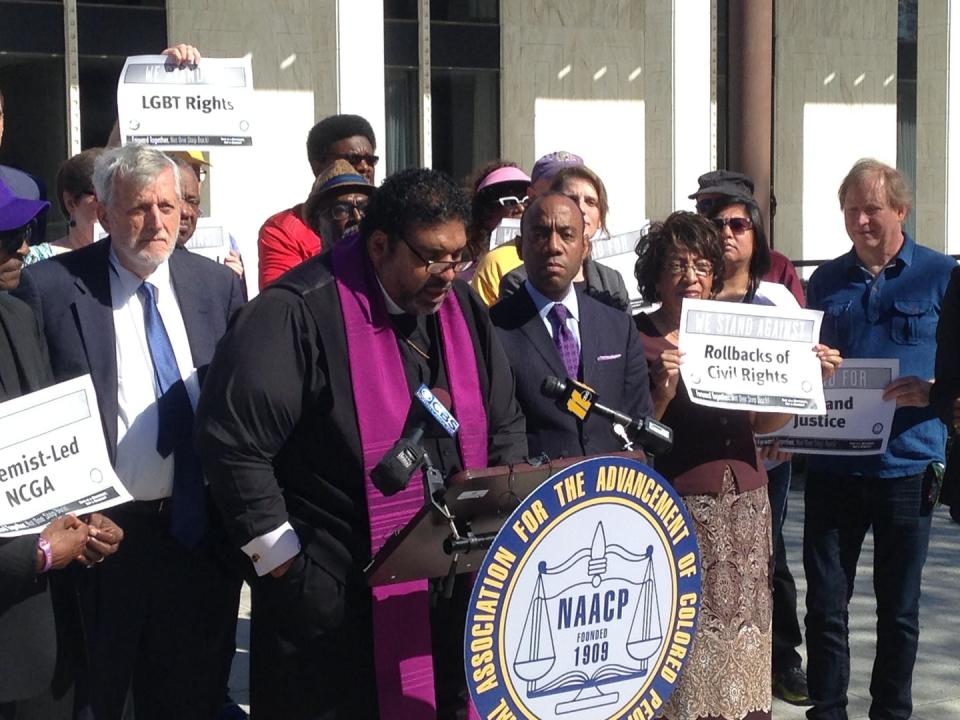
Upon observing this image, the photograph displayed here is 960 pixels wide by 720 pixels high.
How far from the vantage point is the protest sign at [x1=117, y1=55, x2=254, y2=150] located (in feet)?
23.2

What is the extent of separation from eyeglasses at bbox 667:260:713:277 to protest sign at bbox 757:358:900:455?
82 centimetres

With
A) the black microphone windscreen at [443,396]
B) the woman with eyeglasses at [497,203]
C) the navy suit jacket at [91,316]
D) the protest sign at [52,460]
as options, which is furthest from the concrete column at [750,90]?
the protest sign at [52,460]

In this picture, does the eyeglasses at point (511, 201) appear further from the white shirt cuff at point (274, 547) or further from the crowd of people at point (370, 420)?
the white shirt cuff at point (274, 547)

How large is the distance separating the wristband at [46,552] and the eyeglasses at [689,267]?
2415 mm

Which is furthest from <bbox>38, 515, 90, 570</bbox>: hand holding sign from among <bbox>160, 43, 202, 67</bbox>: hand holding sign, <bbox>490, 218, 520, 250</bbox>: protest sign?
<bbox>160, 43, 202, 67</bbox>: hand holding sign

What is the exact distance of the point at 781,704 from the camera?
6621mm

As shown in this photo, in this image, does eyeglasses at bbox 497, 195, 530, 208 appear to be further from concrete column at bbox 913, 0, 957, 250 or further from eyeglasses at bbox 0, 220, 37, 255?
concrete column at bbox 913, 0, 957, 250

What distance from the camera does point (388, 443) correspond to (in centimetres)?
409

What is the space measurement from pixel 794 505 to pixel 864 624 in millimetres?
3369

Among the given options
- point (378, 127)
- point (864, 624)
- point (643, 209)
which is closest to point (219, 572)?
point (864, 624)

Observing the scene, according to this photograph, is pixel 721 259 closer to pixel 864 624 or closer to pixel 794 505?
pixel 864 624

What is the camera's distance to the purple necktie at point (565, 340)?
16.2 feet

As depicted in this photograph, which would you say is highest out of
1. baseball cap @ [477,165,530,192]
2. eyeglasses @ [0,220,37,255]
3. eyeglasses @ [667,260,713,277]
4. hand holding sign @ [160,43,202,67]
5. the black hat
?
hand holding sign @ [160,43,202,67]

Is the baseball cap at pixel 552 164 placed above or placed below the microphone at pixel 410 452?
above
